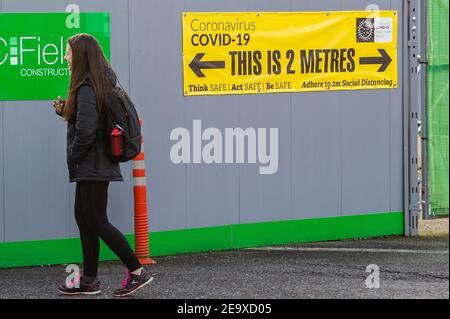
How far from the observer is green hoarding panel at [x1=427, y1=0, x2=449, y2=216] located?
8984mm

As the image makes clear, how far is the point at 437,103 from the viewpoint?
902cm

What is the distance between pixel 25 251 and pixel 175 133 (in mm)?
1621

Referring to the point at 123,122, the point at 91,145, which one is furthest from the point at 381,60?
the point at 91,145

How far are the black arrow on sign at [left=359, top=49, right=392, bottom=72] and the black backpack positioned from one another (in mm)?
3087

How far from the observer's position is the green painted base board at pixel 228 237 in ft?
25.8

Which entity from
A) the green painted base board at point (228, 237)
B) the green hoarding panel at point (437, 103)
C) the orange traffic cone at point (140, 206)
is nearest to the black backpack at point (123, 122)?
the orange traffic cone at point (140, 206)

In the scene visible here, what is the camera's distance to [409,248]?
28.0 feet

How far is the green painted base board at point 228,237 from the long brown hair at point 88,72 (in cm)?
180

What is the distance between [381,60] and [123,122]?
3.35 m

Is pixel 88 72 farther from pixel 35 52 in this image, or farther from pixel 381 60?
pixel 381 60

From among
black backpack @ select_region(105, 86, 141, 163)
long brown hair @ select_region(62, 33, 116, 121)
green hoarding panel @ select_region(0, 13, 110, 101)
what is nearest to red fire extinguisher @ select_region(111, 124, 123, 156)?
black backpack @ select_region(105, 86, 141, 163)

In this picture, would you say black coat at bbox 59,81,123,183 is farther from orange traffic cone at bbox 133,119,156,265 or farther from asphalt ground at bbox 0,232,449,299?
orange traffic cone at bbox 133,119,156,265
